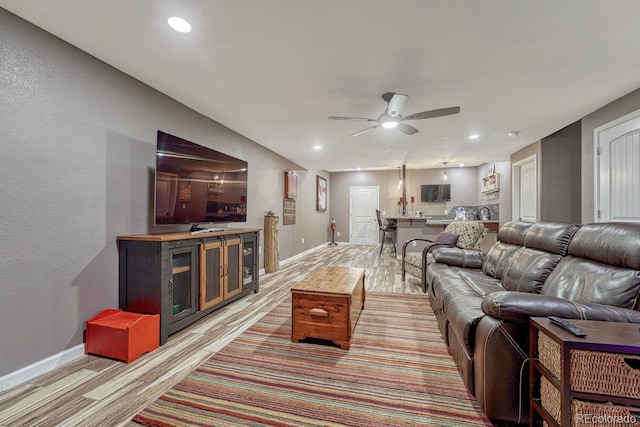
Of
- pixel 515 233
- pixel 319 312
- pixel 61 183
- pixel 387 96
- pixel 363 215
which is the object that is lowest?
pixel 319 312

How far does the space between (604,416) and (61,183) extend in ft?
10.4

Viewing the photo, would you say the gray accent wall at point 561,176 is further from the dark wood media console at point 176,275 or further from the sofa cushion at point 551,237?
the dark wood media console at point 176,275

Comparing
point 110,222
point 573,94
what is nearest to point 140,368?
point 110,222

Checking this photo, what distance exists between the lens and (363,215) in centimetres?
907

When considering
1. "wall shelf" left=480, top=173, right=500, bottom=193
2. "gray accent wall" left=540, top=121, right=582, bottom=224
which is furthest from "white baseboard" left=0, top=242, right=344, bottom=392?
"wall shelf" left=480, top=173, right=500, bottom=193

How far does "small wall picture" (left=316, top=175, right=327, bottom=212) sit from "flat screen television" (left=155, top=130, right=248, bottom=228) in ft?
15.0

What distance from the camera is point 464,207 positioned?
796cm

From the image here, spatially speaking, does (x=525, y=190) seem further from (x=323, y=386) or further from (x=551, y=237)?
(x=323, y=386)

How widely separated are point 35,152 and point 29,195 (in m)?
0.29

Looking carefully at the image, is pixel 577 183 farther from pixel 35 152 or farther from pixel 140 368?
pixel 35 152

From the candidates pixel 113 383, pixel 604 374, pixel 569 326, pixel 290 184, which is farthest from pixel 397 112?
pixel 290 184

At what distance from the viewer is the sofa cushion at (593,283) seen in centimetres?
134

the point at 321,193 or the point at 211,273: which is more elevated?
the point at 321,193

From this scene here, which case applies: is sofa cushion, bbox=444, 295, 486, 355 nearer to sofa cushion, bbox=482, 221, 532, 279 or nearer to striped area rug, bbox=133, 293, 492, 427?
striped area rug, bbox=133, 293, 492, 427
